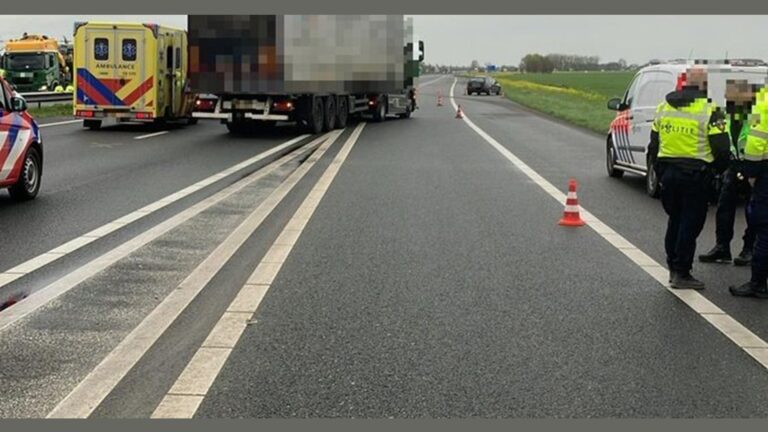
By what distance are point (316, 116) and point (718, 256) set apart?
647 inches

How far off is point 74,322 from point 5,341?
1.68ft

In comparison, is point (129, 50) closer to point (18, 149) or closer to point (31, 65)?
point (18, 149)

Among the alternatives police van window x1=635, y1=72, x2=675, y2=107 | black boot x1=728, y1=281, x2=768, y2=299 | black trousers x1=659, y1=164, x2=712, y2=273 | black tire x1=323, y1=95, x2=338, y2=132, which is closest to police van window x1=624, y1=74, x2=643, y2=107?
police van window x1=635, y1=72, x2=675, y2=107

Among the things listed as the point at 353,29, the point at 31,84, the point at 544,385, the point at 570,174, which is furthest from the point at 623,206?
the point at 31,84

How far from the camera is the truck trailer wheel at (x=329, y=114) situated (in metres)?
24.8

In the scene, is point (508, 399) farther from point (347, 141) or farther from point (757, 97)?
point (347, 141)

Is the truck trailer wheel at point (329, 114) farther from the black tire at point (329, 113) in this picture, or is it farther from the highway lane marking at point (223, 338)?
the highway lane marking at point (223, 338)

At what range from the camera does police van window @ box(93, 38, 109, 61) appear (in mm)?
22844

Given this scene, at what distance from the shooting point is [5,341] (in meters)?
5.45

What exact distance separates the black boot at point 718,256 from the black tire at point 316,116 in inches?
632

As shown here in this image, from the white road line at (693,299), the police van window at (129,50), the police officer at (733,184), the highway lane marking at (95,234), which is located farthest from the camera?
the police van window at (129,50)

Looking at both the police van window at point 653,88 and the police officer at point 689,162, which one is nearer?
the police officer at point 689,162

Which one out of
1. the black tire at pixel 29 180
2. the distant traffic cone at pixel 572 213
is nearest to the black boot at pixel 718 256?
the distant traffic cone at pixel 572 213

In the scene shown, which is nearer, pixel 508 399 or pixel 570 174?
pixel 508 399
